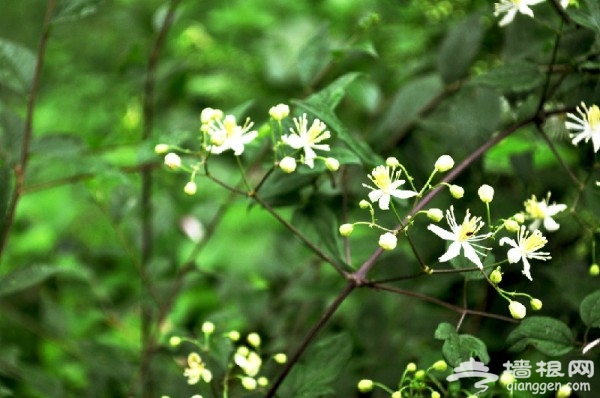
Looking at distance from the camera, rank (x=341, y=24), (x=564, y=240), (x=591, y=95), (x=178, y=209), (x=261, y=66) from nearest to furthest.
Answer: (x=591, y=95), (x=564, y=240), (x=178, y=209), (x=341, y=24), (x=261, y=66)

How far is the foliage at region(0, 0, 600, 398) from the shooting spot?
584 mm

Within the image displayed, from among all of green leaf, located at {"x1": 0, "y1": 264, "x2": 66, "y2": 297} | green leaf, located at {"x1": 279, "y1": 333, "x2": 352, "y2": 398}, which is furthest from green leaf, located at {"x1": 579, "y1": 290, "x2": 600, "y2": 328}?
green leaf, located at {"x1": 0, "y1": 264, "x2": 66, "y2": 297}

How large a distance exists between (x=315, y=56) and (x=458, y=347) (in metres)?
0.40

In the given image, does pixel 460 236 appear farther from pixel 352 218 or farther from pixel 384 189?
pixel 352 218

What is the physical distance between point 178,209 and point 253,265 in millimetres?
277

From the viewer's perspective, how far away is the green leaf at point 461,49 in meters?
0.83

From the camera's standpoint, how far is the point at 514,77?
67 centimetres

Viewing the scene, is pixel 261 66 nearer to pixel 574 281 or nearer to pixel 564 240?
pixel 564 240

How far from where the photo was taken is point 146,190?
1030mm

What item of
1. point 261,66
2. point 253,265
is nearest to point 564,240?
point 253,265

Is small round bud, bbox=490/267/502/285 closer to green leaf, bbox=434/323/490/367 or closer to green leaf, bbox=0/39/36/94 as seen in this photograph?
green leaf, bbox=434/323/490/367

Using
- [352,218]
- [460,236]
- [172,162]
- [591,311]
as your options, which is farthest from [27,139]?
[591,311]

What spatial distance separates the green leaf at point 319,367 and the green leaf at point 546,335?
0.54ft

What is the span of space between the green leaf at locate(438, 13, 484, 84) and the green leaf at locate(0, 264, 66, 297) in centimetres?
52
